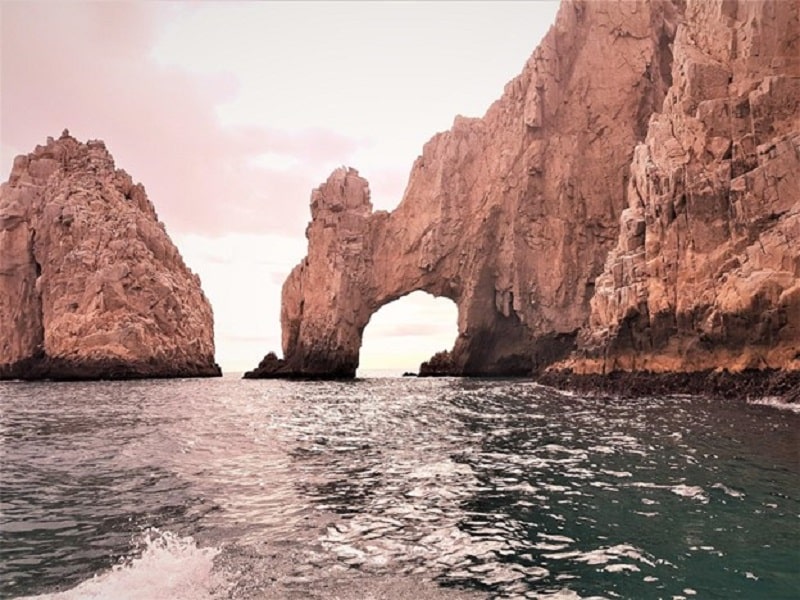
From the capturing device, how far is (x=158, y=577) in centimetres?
750

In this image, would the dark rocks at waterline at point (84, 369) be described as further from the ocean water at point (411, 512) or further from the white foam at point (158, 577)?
the white foam at point (158, 577)

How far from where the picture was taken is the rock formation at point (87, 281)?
2864 inches

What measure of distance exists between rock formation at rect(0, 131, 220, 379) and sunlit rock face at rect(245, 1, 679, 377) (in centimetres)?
1658

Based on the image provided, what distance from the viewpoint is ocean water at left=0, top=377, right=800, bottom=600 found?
23.7 ft

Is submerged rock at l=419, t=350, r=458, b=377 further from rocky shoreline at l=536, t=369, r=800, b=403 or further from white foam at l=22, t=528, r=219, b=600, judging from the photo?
white foam at l=22, t=528, r=219, b=600

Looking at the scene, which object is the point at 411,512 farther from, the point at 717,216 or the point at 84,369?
the point at 84,369

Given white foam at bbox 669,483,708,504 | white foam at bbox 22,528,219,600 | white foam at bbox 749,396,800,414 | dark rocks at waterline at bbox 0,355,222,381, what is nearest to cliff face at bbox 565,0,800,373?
white foam at bbox 749,396,800,414

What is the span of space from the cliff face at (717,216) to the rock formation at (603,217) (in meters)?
0.10

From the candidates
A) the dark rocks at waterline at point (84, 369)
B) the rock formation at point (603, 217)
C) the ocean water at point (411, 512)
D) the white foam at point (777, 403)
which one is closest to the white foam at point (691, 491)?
the ocean water at point (411, 512)

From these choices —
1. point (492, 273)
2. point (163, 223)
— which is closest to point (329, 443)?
point (492, 273)

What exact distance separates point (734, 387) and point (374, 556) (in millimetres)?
26903

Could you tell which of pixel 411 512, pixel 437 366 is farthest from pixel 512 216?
pixel 411 512

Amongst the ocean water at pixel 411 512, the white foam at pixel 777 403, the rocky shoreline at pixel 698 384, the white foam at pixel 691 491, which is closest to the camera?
the ocean water at pixel 411 512

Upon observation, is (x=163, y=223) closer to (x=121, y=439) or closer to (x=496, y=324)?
(x=496, y=324)
